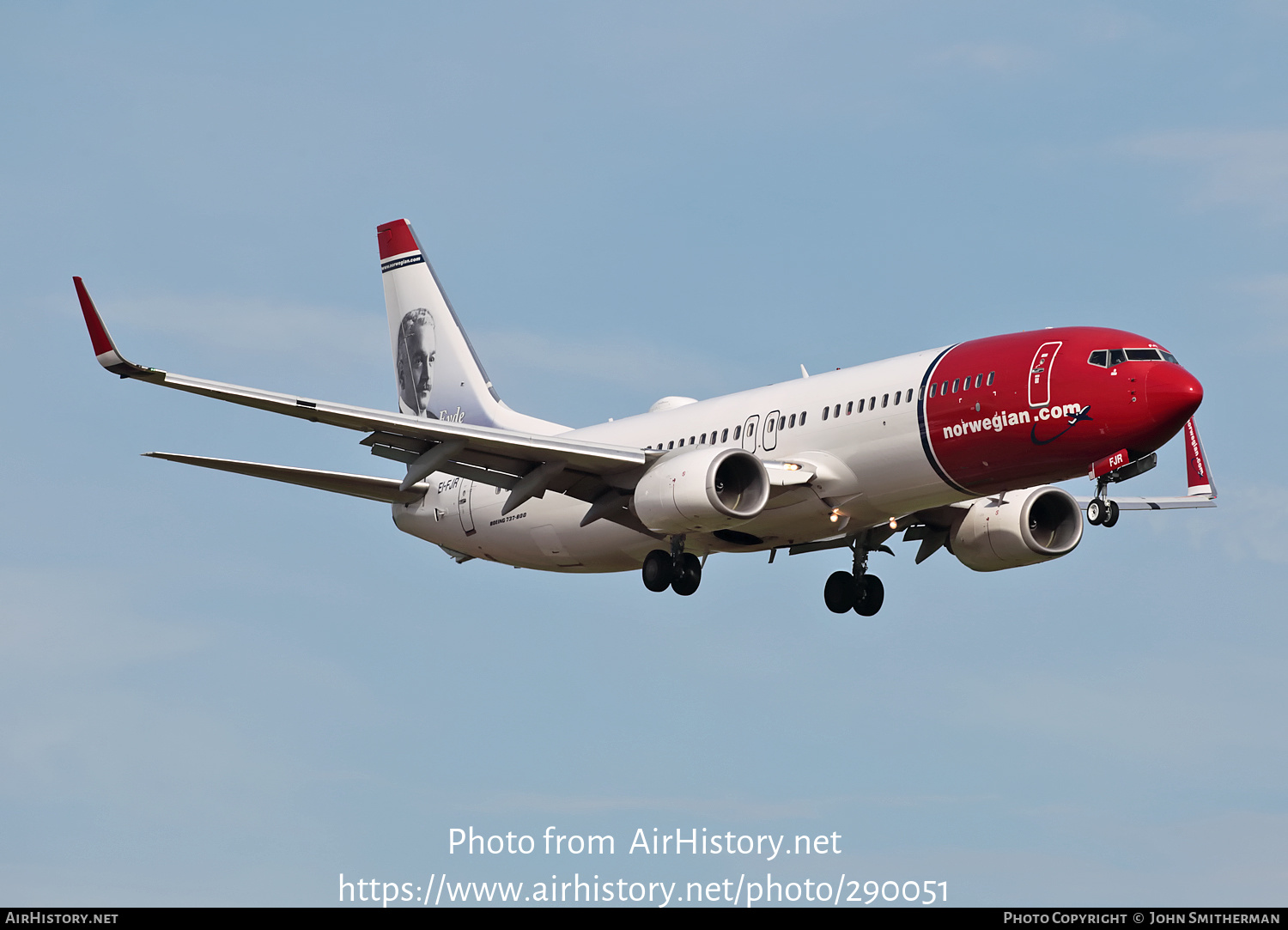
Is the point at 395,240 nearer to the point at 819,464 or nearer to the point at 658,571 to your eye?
the point at 658,571

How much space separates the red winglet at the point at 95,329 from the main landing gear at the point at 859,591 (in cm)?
1947

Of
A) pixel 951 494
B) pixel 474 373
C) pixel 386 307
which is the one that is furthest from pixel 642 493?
pixel 386 307

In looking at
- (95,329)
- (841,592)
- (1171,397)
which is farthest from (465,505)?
(1171,397)

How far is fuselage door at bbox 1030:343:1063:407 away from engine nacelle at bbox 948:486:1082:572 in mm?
6727

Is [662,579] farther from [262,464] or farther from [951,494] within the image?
[262,464]

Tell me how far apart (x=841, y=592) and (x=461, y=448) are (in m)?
11.3

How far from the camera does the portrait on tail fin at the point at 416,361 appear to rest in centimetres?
5559

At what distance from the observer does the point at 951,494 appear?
40.2 metres

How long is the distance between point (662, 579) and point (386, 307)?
18165 mm

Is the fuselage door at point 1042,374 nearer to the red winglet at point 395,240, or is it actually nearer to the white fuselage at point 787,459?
the white fuselage at point 787,459

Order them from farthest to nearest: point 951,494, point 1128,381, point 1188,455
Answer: point 1188,455, point 951,494, point 1128,381

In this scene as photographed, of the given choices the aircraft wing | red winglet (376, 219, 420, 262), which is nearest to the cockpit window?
the aircraft wing

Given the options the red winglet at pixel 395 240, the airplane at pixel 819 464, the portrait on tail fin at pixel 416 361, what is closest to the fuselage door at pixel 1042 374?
the airplane at pixel 819 464

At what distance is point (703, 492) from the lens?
131 ft
